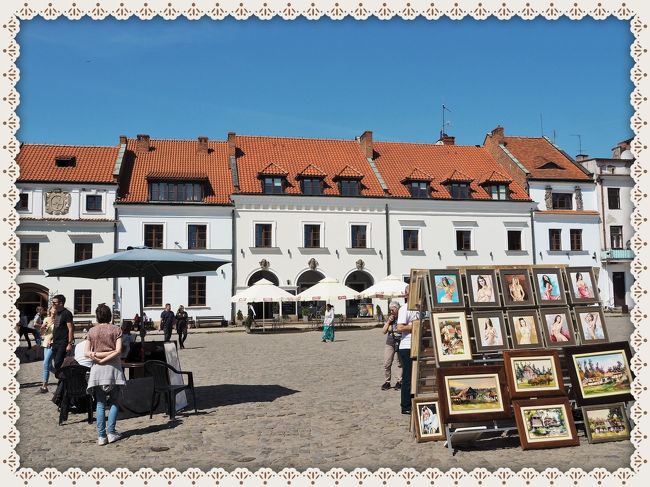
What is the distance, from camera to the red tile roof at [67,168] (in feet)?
117

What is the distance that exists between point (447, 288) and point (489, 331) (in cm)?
80

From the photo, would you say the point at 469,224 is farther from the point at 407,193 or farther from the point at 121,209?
the point at 121,209

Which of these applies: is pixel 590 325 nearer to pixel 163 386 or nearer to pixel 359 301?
pixel 163 386

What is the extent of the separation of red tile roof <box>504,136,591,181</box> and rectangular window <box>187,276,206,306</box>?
900 inches

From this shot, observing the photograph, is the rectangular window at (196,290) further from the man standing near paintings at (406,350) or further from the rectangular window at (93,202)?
the man standing near paintings at (406,350)

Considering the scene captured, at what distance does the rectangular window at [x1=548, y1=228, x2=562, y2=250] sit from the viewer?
137 feet

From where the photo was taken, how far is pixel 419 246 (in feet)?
132

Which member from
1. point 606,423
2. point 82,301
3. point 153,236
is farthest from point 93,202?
point 606,423

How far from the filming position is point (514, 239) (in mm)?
41469

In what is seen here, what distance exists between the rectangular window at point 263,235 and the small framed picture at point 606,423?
30.9 metres

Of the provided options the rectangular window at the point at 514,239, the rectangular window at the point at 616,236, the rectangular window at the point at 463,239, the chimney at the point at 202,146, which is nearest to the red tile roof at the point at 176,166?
the chimney at the point at 202,146

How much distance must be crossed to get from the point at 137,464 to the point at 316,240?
31679 millimetres

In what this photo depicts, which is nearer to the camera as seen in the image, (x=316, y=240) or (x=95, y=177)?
(x=95, y=177)

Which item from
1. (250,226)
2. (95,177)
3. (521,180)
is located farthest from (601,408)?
(521,180)
